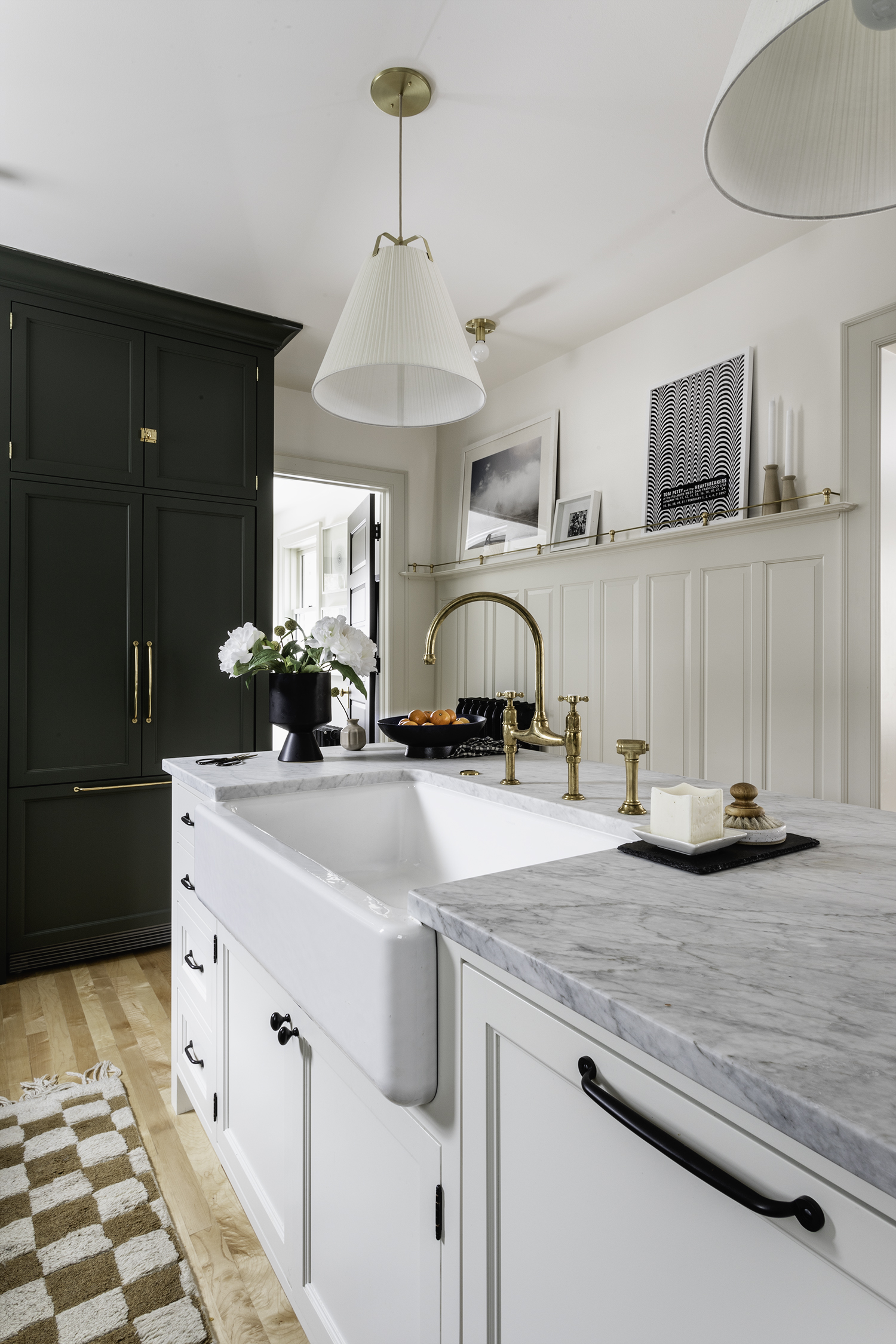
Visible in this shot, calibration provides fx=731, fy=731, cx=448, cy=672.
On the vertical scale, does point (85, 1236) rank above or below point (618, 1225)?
below

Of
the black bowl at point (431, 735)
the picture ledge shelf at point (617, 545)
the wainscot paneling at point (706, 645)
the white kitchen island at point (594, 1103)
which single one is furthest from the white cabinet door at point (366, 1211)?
the picture ledge shelf at point (617, 545)

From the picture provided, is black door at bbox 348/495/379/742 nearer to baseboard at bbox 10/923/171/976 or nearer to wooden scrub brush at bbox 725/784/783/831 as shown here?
baseboard at bbox 10/923/171/976

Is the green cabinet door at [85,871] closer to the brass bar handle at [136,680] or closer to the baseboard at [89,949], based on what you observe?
the baseboard at [89,949]

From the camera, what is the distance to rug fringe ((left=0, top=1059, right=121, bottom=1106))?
2014 mm

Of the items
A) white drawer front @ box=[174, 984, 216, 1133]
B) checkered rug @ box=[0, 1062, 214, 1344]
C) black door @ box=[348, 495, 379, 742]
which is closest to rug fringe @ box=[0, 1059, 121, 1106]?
checkered rug @ box=[0, 1062, 214, 1344]

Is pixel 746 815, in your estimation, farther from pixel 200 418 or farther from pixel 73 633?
pixel 200 418

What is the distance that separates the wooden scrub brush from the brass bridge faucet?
323 mm

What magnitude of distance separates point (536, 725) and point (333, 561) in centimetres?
403

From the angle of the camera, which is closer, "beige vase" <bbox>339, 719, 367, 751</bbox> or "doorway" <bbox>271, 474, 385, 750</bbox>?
"beige vase" <bbox>339, 719, 367, 751</bbox>

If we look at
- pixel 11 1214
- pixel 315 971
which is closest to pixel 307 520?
pixel 11 1214

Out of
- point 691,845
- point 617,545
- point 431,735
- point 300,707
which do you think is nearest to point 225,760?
point 300,707

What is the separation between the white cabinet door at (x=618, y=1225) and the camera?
17.3 inches

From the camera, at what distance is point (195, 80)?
193 cm

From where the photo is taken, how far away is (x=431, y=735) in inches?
74.0
